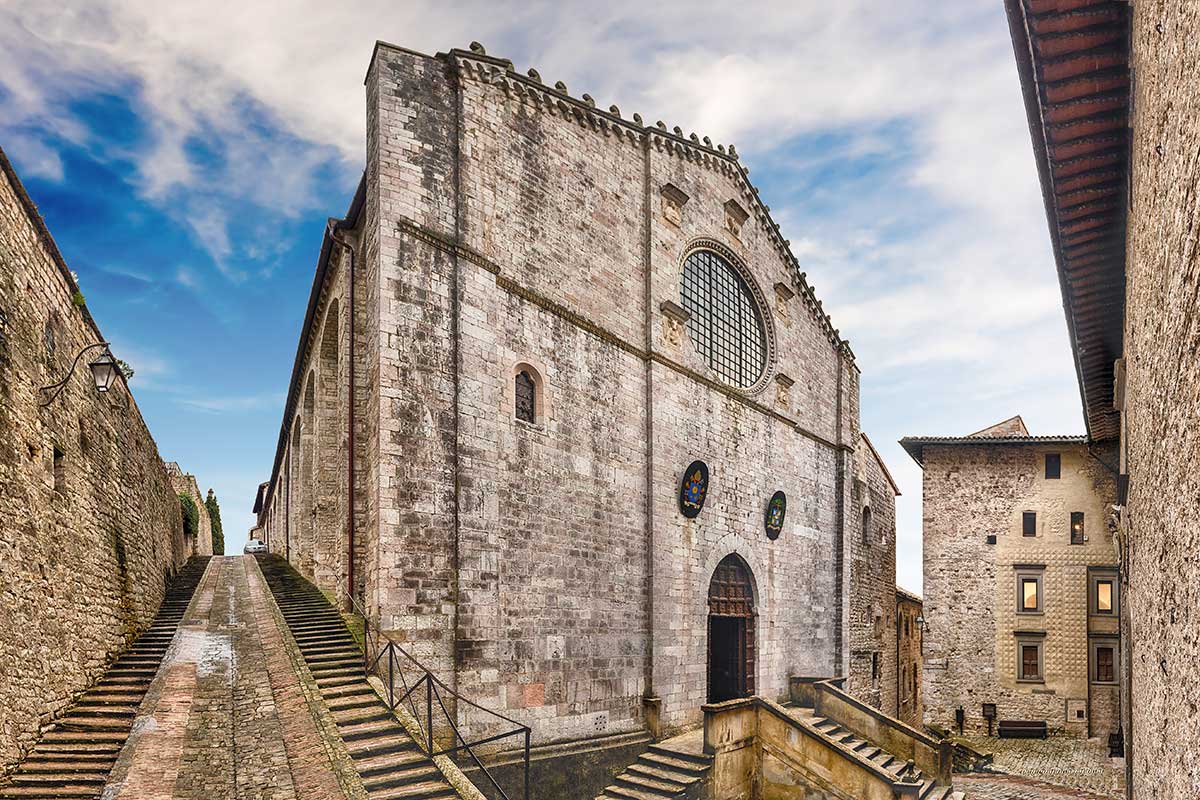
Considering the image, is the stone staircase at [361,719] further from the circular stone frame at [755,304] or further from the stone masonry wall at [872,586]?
the stone masonry wall at [872,586]

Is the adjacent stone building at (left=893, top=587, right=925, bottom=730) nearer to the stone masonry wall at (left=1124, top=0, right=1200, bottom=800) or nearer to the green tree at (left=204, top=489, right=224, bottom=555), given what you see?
the stone masonry wall at (left=1124, top=0, right=1200, bottom=800)

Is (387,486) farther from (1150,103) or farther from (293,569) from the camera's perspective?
(293,569)

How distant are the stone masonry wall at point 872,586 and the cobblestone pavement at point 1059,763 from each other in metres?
3.52

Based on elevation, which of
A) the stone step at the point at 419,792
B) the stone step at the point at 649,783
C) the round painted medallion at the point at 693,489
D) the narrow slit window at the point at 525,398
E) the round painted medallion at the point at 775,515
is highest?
the narrow slit window at the point at 525,398

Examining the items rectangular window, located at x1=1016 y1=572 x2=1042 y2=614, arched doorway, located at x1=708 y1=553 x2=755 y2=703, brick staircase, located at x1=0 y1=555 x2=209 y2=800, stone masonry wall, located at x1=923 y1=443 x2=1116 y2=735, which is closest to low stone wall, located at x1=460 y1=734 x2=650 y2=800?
arched doorway, located at x1=708 y1=553 x2=755 y2=703

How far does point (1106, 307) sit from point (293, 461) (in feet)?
82.6

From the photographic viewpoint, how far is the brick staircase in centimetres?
857

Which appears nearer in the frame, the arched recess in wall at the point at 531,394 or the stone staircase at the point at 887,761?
the arched recess in wall at the point at 531,394

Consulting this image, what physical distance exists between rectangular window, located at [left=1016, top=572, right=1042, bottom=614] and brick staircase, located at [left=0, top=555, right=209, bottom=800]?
77.7 ft

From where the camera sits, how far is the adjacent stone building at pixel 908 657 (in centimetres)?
3225

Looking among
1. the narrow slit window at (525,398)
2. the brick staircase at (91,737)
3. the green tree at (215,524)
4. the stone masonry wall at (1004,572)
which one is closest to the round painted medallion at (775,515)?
the stone masonry wall at (1004,572)

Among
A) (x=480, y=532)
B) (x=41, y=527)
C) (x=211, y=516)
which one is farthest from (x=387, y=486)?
(x=211, y=516)

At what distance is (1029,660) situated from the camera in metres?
26.0

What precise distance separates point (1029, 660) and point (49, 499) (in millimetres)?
26257
